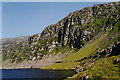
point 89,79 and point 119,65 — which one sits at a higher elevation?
point 119,65

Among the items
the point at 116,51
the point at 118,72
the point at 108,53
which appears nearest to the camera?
the point at 118,72

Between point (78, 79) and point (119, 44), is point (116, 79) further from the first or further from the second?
point (119, 44)

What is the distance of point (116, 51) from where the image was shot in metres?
126

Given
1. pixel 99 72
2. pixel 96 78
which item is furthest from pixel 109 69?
pixel 96 78

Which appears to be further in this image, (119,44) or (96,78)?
(119,44)

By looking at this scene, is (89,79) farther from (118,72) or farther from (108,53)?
(108,53)

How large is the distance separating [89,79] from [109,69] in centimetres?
1542

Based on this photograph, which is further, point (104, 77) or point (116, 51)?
point (116, 51)

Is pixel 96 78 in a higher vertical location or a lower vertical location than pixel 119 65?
lower

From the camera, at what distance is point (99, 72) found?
83062 millimetres

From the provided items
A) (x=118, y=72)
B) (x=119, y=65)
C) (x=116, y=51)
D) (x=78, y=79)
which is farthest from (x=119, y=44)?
(x=78, y=79)

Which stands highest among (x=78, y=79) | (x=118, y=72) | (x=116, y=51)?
(x=116, y=51)

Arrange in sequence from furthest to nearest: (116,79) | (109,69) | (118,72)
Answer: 1. (109,69)
2. (118,72)
3. (116,79)

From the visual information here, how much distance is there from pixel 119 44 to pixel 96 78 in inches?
2614
